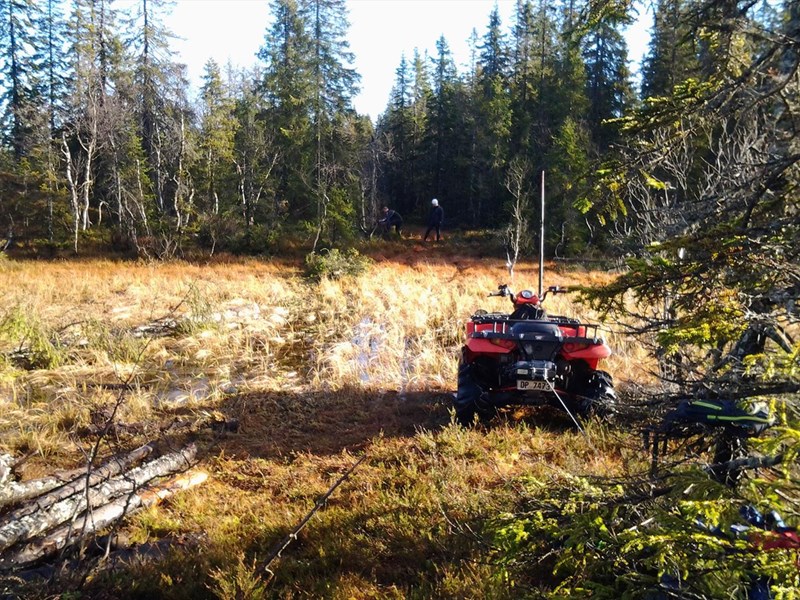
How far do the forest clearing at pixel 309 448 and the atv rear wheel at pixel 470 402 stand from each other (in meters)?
0.13

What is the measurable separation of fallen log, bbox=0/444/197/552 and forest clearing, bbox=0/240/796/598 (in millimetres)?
174

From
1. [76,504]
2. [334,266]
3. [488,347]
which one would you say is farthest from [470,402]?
[334,266]

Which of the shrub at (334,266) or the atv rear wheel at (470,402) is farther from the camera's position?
the shrub at (334,266)

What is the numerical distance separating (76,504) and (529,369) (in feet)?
12.3

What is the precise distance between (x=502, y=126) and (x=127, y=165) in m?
19.4

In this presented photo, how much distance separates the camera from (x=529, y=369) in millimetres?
4652

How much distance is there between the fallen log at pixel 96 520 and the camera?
307cm

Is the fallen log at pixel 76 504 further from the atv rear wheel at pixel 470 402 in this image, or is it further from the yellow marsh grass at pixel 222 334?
the atv rear wheel at pixel 470 402

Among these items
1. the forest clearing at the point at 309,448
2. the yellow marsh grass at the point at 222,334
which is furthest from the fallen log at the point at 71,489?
the yellow marsh grass at the point at 222,334

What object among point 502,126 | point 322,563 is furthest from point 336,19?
point 322,563

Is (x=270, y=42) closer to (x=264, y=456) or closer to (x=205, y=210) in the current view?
(x=205, y=210)

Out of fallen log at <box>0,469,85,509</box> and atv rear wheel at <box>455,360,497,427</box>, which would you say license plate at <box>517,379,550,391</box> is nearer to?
atv rear wheel at <box>455,360,497,427</box>

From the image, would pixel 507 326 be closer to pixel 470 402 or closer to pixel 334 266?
pixel 470 402

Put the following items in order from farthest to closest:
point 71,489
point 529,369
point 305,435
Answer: point 305,435
point 529,369
point 71,489
